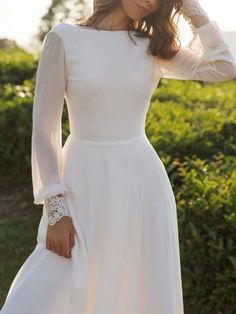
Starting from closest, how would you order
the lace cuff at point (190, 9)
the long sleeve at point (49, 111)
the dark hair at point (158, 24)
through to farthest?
1. the long sleeve at point (49, 111)
2. the dark hair at point (158, 24)
3. the lace cuff at point (190, 9)

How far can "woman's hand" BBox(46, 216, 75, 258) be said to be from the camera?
7.79ft

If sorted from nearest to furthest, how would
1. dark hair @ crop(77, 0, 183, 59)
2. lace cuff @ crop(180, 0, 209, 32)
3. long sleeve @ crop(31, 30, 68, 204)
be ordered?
long sleeve @ crop(31, 30, 68, 204) → dark hair @ crop(77, 0, 183, 59) → lace cuff @ crop(180, 0, 209, 32)

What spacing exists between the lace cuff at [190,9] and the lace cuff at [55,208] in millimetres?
818

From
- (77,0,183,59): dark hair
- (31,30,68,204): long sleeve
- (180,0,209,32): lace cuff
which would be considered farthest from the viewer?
(180,0,209,32): lace cuff

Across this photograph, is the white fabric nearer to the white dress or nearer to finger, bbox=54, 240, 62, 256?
the white dress

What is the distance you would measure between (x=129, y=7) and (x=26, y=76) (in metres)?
5.48

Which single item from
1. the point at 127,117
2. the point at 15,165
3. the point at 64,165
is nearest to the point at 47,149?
the point at 64,165

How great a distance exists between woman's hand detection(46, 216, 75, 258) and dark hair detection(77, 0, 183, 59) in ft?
2.22

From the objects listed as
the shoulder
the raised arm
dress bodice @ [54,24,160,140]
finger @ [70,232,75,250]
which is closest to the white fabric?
the raised arm

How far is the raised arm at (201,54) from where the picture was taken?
2.62m

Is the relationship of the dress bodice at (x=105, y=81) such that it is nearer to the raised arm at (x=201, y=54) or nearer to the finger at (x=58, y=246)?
the raised arm at (x=201, y=54)

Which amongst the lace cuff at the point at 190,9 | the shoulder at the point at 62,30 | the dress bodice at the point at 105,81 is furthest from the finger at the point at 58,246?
the lace cuff at the point at 190,9

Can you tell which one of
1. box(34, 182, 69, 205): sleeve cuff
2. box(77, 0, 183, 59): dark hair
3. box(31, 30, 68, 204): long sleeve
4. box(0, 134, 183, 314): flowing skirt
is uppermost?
box(77, 0, 183, 59): dark hair

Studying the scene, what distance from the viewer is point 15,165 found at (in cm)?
567
